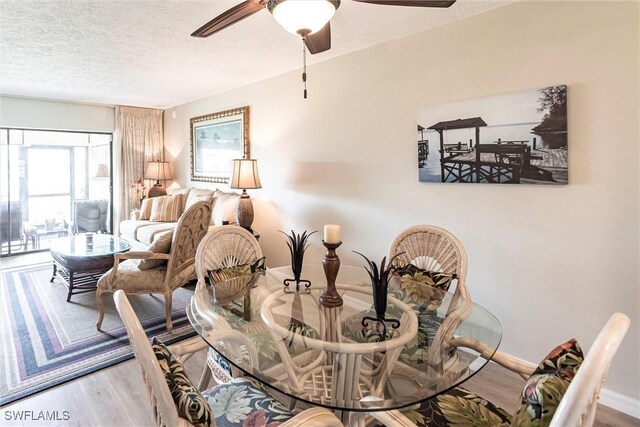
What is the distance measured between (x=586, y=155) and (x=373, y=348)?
1702 mm

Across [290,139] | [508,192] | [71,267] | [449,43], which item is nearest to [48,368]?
[71,267]

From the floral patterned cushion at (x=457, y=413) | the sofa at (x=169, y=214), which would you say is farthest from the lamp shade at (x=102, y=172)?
the floral patterned cushion at (x=457, y=413)

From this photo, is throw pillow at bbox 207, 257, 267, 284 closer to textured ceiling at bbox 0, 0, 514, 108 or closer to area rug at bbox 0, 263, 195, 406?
area rug at bbox 0, 263, 195, 406

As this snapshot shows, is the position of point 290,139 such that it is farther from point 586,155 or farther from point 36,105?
point 36,105

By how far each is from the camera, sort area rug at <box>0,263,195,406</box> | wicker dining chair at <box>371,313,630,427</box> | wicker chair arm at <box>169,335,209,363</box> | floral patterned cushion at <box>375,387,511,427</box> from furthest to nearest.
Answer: area rug at <box>0,263,195,406</box>
wicker chair arm at <box>169,335,209,363</box>
floral patterned cushion at <box>375,387,511,427</box>
wicker dining chair at <box>371,313,630,427</box>

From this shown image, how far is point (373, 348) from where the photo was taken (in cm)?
142

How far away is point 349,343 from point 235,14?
1.68m

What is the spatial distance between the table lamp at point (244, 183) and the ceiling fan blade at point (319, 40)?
2.00 metres

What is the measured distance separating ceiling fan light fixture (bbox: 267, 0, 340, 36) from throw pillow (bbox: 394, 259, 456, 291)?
4.60 feet

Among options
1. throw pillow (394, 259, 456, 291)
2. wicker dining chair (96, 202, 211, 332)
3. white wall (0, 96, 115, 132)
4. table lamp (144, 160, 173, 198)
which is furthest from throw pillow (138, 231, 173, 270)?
white wall (0, 96, 115, 132)

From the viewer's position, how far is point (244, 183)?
3.92 m

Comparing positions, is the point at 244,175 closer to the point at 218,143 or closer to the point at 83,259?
the point at 218,143

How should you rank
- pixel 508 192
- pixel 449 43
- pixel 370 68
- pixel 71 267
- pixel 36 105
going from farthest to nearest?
pixel 36 105 < pixel 71 267 < pixel 370 68 < pixel 449 43 < pixel 508 192

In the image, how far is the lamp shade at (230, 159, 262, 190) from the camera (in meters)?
3.92
